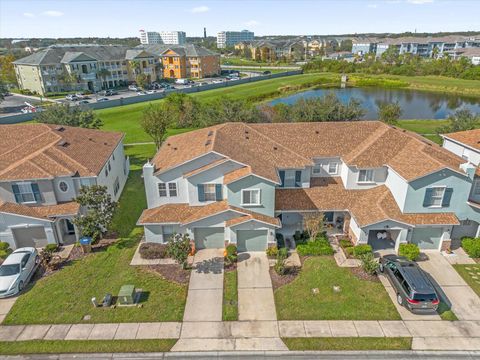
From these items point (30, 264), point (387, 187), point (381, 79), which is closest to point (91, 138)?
point (30, 264)

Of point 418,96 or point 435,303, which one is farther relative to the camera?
point 418,96

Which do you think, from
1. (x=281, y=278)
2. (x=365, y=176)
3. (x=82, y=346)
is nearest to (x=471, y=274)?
(x=365, y=176)

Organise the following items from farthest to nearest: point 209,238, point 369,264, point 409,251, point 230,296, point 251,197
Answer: point 209,238
point 251,197
point 409,251
point 369,264
point 230,296

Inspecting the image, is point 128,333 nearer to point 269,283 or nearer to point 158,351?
point 158,351

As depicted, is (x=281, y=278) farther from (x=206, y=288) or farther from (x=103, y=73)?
(x=103, y=73)

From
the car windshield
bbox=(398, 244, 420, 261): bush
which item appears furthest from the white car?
bbox=(398, 244, 420, 261): bush

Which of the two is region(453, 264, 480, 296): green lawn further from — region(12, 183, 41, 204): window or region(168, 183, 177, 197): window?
region(12, 183, 41, 204): window
